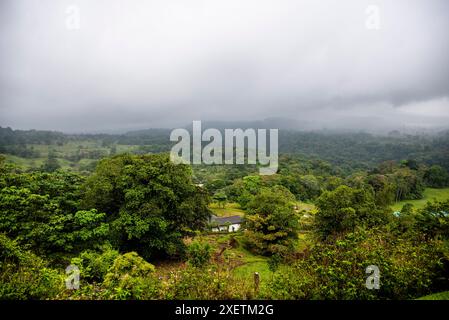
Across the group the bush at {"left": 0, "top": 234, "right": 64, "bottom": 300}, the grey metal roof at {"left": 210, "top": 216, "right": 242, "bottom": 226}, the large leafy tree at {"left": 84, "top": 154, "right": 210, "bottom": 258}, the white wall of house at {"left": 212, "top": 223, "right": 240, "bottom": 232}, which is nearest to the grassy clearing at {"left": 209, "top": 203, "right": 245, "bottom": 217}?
the grey metal roof at {"left": 210, "top": 216, "right": 242, "bottom": 226}

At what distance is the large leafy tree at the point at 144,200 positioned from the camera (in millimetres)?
14555

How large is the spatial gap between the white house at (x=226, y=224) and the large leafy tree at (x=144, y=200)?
12.3 meters

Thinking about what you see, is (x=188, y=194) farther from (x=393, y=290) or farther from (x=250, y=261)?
(x=393, y=290)

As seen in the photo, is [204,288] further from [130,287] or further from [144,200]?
[144,200]

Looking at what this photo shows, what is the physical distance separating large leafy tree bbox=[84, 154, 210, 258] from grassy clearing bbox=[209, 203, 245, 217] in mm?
20343

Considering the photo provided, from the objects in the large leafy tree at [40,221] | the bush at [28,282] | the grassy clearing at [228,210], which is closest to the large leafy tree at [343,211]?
the large leafy tree at [40,221]

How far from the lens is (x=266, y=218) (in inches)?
832

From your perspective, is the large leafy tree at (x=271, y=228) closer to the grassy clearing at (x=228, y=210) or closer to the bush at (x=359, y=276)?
the bush at (x=359, y=276)

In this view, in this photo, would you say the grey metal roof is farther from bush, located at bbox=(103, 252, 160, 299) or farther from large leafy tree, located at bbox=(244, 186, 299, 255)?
bush, located at bbox=(103, 252, 160, 299)

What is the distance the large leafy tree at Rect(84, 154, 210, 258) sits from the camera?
47.8 ft

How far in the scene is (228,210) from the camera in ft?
132
